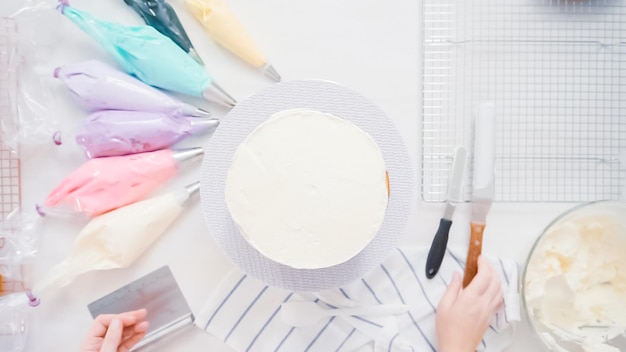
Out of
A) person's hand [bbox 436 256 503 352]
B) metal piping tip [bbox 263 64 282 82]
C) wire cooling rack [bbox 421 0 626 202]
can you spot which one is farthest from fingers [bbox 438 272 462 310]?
metal piping tip [bbox 263 64 282 82]

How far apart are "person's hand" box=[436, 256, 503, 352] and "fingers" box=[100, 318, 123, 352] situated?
41 cm

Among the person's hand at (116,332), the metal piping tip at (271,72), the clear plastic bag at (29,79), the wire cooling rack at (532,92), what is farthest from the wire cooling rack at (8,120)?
the wire cooling rack at (532,92)

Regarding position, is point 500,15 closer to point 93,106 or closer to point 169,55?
point 169,55

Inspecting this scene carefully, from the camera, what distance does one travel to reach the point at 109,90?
0.78 metres

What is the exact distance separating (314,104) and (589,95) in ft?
1.33

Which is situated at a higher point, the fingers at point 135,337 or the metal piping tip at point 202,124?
the metal piping tip at point 202,124

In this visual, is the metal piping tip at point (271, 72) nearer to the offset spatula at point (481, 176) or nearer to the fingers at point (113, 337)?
the offset spatula at point (481, 176)

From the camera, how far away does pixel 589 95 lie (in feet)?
2.66

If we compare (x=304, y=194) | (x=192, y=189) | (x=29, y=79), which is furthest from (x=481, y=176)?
(x=29, y=79)

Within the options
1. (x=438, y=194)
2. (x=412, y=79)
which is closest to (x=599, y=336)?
(x=438, y=194)

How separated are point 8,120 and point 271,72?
0.37 m

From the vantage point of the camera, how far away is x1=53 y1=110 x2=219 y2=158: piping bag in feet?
2.55

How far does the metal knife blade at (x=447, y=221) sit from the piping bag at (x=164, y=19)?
1.26 feet

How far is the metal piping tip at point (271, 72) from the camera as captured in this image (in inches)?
32.1
